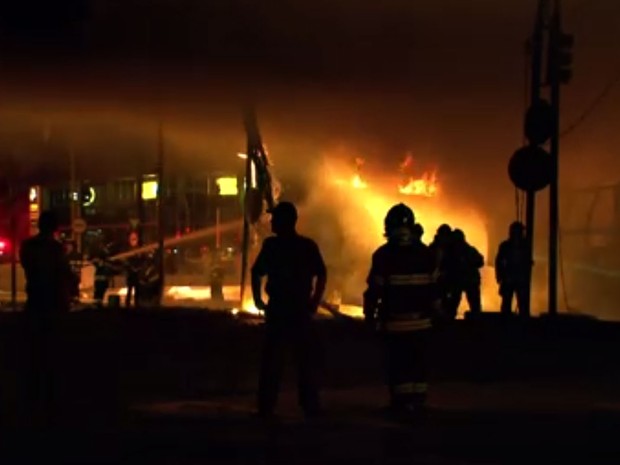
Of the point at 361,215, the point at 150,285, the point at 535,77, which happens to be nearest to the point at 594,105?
the point at 361,215

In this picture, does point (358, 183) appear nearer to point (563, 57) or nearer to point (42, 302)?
point (563, 57)

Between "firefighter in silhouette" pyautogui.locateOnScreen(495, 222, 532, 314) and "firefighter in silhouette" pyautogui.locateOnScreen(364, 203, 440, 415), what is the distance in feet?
25.6

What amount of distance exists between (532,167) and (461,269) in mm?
1735

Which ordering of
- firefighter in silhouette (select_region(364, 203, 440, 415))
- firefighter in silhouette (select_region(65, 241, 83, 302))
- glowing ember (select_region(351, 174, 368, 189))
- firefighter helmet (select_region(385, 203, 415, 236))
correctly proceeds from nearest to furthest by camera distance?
1. firefighter in silhouette (select_region(364, 203, 440, 415))
2. firefighter helmet (select_region(385, 203, 415, 236))
3. firefighter in silhouette (select_region(65, 241, 83, 302))
4. glowing ember (select_region(351, 174, 368, 189))

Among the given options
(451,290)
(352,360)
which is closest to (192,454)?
(352,360)

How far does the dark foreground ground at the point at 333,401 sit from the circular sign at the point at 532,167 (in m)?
1.87

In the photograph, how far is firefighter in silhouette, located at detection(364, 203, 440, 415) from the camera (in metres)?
8.62

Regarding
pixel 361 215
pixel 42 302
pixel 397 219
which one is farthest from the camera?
pixel 361 215

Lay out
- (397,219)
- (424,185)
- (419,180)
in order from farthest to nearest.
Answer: (419,180)
(424,185)
(397,219)

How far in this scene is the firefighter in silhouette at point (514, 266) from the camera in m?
16.4

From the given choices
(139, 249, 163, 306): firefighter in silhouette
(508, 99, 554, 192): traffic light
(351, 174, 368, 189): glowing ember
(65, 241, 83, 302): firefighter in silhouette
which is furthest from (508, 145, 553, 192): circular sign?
(351, 174, 368, 189): glowing ember

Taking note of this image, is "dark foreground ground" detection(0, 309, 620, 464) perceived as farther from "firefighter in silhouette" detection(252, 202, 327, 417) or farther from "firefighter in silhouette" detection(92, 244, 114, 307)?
"firefighter in silhouette" detection(92, 244, 114, 307)

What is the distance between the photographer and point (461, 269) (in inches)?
639

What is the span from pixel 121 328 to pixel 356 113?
37.9 feet
